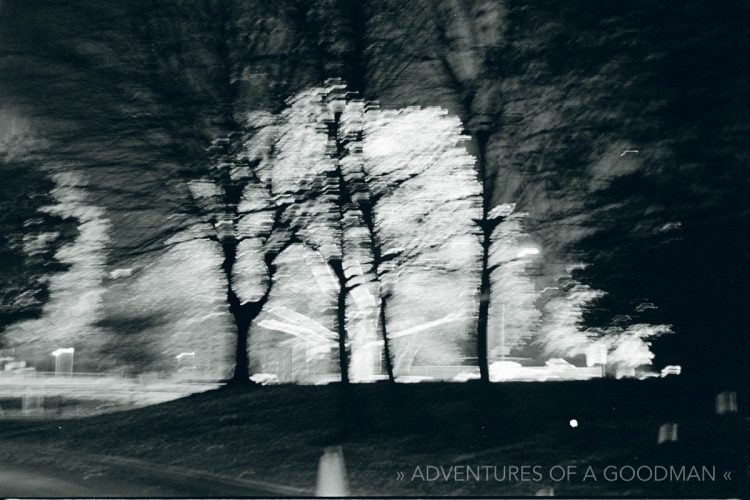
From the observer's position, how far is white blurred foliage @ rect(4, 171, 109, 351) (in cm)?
358

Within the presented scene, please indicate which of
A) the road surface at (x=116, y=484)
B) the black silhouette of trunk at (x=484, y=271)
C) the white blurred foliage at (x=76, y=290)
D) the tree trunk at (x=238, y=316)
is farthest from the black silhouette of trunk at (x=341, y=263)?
the white blurred foliage at (x=76, y=290)

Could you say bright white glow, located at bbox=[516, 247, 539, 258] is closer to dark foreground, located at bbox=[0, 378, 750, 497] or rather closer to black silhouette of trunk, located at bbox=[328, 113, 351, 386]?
dark foreground, located at bbox=[0, 378, 750, 497]

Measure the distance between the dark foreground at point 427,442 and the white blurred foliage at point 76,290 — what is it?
583 mm

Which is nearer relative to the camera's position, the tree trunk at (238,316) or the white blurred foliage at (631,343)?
the white blurred foliage at (631,343)

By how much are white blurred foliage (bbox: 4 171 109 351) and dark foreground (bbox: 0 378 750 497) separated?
0.58m

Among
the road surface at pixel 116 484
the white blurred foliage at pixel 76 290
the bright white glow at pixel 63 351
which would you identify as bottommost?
the road surface at pixel 116 484

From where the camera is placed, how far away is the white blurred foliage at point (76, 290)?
358 cm

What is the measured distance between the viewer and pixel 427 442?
11.6ft

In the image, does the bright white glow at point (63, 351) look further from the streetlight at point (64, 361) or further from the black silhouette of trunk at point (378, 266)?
the black silhouette of trunk at point (378, 266)

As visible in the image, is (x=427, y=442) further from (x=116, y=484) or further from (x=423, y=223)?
(x=116, y=484)

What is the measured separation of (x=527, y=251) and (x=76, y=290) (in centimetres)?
261

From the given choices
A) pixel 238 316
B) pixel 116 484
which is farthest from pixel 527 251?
pixel 116 484

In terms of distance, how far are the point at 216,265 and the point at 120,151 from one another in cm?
89

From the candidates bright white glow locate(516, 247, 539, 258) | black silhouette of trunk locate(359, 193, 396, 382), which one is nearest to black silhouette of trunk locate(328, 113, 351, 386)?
black silhouette of trunk locate(359, 193, 396, 382)
